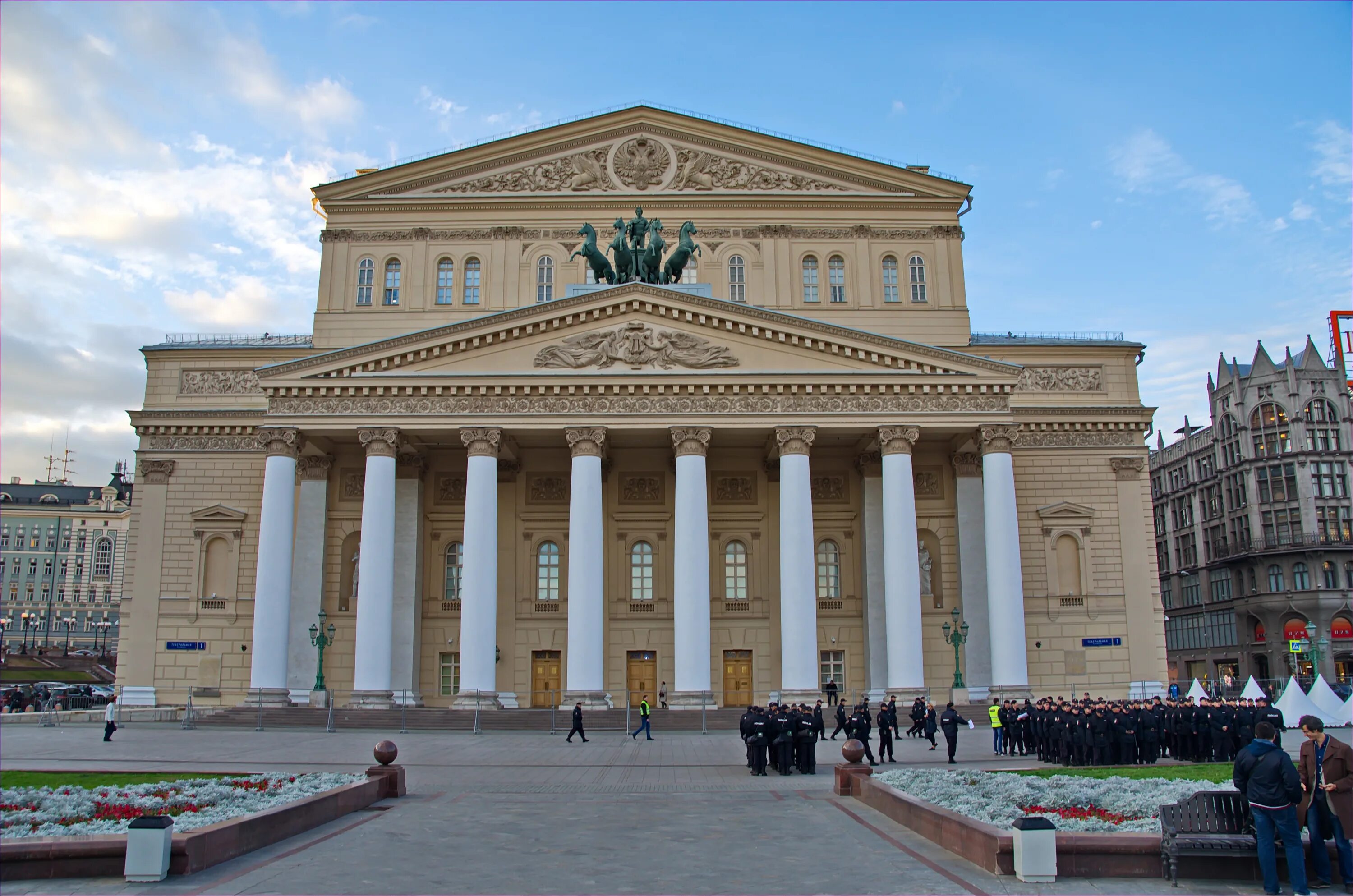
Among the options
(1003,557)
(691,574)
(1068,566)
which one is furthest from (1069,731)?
(1068,566)

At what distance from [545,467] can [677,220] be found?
1156 cm

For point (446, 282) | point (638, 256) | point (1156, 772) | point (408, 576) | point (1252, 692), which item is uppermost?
point (446, 282)

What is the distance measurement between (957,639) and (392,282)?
2610 centimetres

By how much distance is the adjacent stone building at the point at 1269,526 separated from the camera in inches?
Answer: 2721

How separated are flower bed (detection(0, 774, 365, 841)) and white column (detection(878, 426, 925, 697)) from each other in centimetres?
2291

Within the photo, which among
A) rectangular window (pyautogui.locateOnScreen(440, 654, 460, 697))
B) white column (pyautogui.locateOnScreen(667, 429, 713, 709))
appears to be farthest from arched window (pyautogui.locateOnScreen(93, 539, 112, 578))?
white column (pyautogui.locateOnScreen(667, 429, 713, 709))

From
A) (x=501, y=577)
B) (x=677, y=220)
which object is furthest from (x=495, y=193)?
(x=501, y=577)

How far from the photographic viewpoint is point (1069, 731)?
23.7m

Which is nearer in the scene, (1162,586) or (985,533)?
(985,533)

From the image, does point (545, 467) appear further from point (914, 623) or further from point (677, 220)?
point (914, 623)

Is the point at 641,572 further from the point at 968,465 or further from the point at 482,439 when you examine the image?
the point at 968,465

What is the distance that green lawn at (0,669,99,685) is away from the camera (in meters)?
68.2

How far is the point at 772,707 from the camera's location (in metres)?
23.9

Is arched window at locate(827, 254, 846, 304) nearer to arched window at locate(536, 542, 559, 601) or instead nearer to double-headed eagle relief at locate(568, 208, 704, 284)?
double-headed eagle relief at locate(568, 208, 704, 284)
